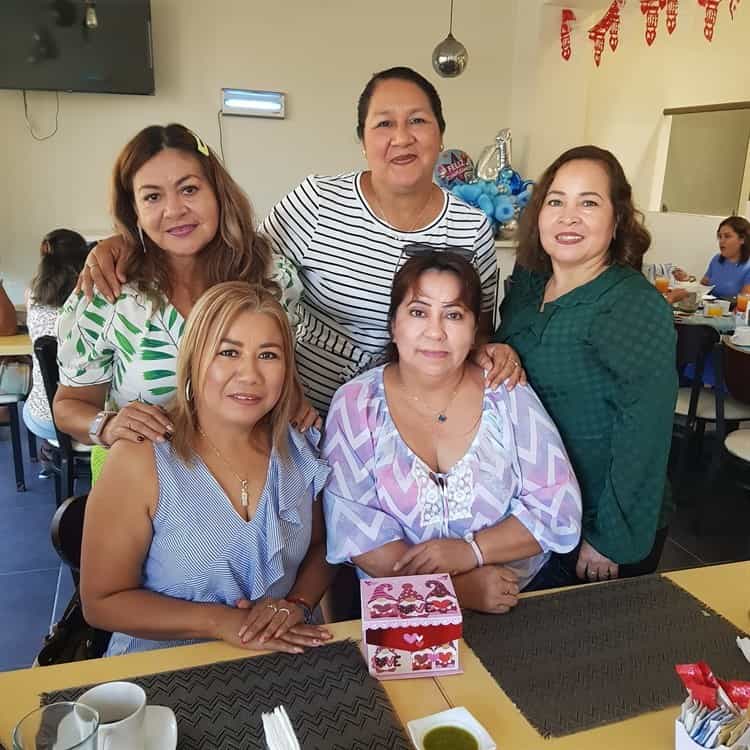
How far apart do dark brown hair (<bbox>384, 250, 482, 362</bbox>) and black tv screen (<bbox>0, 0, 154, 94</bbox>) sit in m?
4.73

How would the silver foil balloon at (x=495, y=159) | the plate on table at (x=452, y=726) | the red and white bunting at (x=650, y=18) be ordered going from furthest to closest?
the silver foil balloon at (x=495, y=159) → the red and white bunting at (x=650, y=18) → the plate on table at (x=452, y=726)

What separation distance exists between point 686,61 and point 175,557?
849 cm

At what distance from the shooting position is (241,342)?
1.49m

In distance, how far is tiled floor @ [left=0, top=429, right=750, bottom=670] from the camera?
2.79 m

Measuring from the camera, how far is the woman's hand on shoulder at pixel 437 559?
1579mm

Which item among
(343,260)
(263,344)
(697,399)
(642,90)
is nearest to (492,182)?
(697,399)

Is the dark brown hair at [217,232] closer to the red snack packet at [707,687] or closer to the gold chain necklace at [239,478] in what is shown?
the gold chain necklace at [239,478]

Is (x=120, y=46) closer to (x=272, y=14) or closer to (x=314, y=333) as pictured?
(x=272, y=14)

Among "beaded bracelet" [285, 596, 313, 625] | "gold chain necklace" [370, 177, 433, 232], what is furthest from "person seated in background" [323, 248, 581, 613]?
"gold chain necklace" [370, 177, 433, 232]

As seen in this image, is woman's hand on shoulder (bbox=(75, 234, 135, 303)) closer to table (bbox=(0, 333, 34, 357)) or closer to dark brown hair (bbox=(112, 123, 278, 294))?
dark brown hair (bbox=(112, 123, 278, 294))

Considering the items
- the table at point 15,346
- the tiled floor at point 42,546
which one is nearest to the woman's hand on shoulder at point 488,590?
the tiled floor at point 42,546

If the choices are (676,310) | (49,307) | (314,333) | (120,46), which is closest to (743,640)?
(314,333)

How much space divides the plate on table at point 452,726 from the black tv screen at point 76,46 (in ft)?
18.2

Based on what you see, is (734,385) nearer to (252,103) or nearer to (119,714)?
(119,714)
